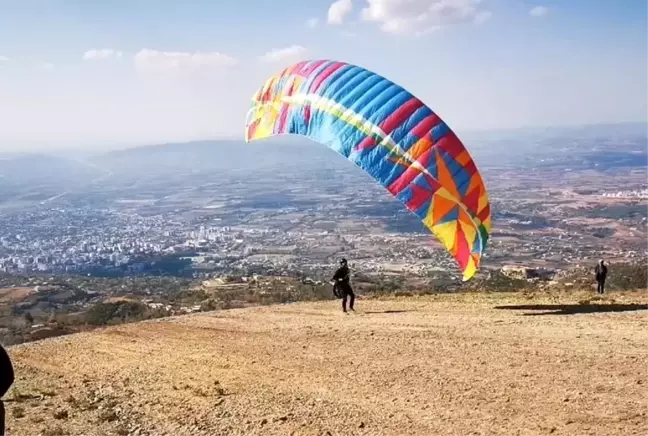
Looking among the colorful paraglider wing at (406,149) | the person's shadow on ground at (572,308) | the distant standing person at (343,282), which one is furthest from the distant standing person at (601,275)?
the distant standing person at (343,282)

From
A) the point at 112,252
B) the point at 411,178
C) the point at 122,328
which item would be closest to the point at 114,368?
the point at 122,328

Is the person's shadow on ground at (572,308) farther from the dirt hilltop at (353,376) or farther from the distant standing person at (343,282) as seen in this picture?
the distant standing person at (343,282)

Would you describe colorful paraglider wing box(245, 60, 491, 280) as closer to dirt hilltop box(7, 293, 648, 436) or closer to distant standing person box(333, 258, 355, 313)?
dirt hilltop box(7, 293, 648, 436)

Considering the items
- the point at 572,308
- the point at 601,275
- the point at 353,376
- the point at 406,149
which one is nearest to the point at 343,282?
the point at 406,149

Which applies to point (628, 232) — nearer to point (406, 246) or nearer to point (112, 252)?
point (406, 246)

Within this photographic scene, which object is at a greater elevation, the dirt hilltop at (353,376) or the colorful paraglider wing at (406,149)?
the colorful paraglider wing at (406,149)
